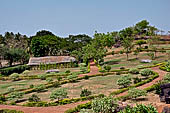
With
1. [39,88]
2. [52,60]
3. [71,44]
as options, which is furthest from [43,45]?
[39,88]

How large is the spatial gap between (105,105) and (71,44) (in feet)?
212

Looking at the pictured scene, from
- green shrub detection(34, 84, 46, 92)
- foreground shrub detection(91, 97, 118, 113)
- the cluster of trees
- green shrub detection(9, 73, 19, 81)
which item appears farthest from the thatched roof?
foreground shrub detection(91, 97, 118, 113)

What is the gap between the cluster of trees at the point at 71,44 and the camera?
5429 cm

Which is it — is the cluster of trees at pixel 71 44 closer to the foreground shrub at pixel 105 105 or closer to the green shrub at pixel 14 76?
the green shrub at pixel 14 76

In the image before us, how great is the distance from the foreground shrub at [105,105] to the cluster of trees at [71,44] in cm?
3740

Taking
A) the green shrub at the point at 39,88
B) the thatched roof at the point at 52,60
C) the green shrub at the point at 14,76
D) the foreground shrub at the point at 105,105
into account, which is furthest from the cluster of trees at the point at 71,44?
the foreground shrub at the point at 105,105

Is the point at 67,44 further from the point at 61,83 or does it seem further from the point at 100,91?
the point at 100,91

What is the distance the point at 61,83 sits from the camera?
109 ft

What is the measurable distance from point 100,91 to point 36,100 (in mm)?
7510

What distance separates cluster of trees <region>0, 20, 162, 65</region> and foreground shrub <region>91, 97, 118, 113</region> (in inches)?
1473

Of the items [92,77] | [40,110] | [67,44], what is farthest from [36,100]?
[67,44]

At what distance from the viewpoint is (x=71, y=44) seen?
78.0 meters

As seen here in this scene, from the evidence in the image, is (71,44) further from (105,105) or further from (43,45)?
(105,105)

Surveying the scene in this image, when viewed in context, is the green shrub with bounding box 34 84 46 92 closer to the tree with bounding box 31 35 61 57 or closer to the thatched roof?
the thatched roof
